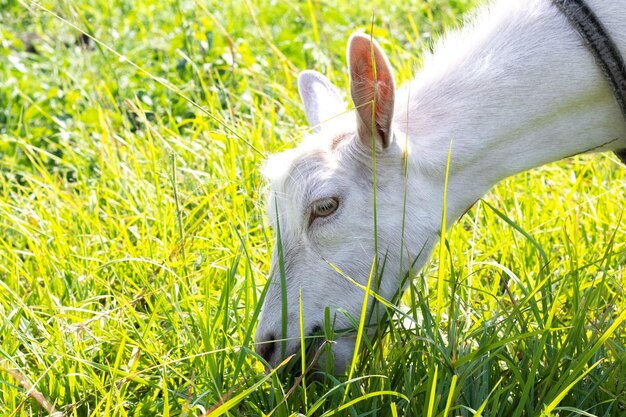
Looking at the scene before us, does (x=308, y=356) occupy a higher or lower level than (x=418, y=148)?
lower

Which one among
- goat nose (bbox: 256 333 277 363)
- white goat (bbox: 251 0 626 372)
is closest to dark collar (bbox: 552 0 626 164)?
white goat (bbox: 251 0 626 372)

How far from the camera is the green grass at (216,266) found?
2.76 metres

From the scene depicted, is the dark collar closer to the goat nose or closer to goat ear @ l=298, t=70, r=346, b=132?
goat ear @ l=298, t=70, r=346, b=132

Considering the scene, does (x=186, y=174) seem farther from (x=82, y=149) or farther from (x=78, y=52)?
(x=78, y=52)

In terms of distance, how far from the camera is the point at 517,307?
2844 mm

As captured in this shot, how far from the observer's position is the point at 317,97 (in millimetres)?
3436

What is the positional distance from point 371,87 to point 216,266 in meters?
1.06

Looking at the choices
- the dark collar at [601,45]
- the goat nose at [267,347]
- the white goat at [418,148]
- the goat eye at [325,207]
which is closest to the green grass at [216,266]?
the goat nose at [267,347]


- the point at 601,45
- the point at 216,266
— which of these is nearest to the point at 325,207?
the point at 216,266

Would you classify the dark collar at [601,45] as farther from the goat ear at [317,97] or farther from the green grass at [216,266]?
the goat ear at [317,97]

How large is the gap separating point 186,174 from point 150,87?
1.25m

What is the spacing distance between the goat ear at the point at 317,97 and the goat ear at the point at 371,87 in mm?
466

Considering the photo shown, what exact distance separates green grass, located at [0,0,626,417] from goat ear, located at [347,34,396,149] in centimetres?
35

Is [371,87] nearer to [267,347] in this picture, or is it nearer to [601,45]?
[601,45]
